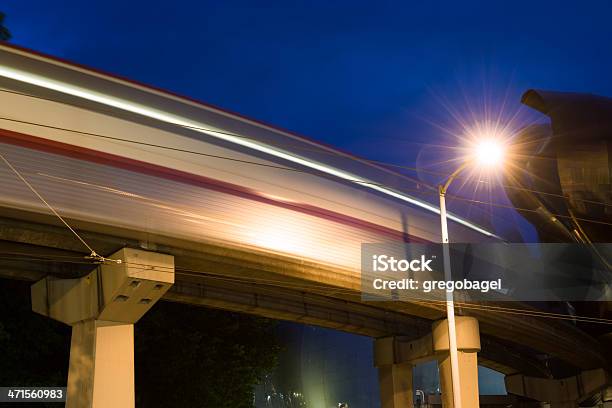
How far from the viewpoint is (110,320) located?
58.1ft

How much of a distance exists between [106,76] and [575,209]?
28.7 metres

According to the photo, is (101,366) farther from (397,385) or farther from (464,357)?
(397,385)

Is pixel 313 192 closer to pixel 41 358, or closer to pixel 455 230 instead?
pixel 455 230

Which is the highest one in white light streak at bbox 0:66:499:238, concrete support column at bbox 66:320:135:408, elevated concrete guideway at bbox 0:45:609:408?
white light streak at bbox 0:66:499:238

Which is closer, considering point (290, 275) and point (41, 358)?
point (290, 275)

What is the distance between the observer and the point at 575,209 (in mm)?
37750

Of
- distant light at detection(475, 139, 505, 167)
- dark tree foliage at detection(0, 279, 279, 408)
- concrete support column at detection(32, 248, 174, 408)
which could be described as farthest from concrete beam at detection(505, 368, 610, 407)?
concrete support column at detection(32, 248, 174, 408)

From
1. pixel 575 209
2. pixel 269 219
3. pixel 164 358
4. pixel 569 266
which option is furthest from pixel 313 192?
pixel 569 266

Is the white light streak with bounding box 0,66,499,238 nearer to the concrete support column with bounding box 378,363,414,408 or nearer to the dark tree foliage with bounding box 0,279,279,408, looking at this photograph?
the concrete support column with bounding box 378,363,414,408

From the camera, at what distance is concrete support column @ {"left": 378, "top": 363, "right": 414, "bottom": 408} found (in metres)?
30.7

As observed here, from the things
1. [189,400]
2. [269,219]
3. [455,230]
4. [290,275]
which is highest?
[455,230]

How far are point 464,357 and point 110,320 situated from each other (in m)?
15.1

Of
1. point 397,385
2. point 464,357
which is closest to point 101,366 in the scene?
point 464,357

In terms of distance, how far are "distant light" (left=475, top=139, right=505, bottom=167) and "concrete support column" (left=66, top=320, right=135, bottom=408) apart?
9.77 metres
